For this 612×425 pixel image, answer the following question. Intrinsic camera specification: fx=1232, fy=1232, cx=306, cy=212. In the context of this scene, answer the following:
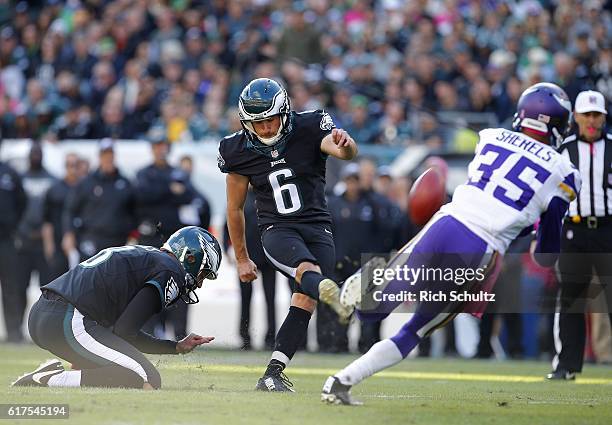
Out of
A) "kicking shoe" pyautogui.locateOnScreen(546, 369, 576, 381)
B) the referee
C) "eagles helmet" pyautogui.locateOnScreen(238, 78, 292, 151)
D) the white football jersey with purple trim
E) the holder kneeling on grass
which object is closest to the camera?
the white football jersey with purple trim

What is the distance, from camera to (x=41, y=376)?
7.67 m

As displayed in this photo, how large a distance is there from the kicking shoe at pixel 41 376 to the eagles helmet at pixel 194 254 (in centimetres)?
92

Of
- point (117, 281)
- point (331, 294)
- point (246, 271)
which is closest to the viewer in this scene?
point (331, 294)

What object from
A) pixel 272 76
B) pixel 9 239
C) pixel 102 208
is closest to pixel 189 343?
pixel 102 208

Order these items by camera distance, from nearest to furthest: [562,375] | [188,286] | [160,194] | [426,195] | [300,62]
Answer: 1. [188,286]
2. [426,195]
3. [562,375]
4. [160,194]
5. [300,62]

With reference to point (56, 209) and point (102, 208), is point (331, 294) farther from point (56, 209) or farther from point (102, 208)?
point (56, 209)

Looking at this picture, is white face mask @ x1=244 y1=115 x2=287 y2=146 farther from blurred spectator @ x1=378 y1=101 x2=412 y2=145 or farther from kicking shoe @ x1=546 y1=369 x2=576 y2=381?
blurred spectator @ x1=378 y1=101 x2=412 y2=145

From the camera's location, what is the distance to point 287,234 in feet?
25.8

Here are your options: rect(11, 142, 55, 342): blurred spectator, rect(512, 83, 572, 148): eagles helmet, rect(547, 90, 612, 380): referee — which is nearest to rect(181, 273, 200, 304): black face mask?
rect(512, 83, 572, 148): eagles helmet

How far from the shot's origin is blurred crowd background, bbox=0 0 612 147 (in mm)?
16766

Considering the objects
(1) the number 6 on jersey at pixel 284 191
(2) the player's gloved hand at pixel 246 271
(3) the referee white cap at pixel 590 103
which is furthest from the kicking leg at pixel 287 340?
(3) the referee white cap at pixel 590 103

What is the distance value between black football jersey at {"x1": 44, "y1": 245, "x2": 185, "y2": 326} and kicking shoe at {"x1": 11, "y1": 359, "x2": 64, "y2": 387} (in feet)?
1.51

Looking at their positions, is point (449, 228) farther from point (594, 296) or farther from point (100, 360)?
point (594, 296)

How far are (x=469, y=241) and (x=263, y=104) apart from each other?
5.66 ft
